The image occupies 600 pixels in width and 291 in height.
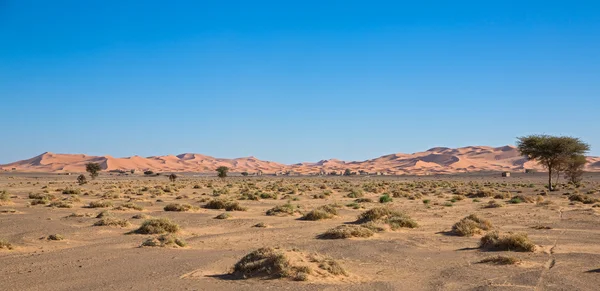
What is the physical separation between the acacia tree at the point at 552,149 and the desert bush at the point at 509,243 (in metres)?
38.9

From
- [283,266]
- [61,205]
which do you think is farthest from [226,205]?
[283,266]

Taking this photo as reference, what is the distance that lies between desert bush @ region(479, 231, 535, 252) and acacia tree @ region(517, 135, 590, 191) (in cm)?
3895

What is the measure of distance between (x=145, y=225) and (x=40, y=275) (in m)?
6.88

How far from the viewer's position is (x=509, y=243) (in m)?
13.9

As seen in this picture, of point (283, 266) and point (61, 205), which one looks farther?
point (61, 205)

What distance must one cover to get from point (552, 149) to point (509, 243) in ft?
132

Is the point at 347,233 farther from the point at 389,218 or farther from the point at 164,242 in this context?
the point at 164,242

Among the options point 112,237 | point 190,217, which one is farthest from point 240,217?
point 112,237

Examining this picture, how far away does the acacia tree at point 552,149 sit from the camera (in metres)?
49.3

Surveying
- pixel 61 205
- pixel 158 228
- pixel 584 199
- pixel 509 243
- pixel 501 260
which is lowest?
pixel 501 260

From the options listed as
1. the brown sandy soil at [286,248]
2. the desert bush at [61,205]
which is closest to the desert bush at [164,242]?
the brown sandy soil at [286,248]

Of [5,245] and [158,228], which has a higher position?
[158,228]

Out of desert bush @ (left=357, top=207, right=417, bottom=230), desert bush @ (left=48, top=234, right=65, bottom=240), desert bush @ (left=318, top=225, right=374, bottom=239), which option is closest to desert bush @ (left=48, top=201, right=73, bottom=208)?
desert bush @ (left=48, top=234, right=65, bottom=240)

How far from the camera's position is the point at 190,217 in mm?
23172
